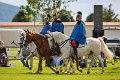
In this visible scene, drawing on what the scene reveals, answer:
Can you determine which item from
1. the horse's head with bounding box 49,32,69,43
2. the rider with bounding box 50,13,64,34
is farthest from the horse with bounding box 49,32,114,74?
the rider with bounding box 50,13,64,34

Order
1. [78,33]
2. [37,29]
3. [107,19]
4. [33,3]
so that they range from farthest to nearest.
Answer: [107,19] < [37,29] < [33,3] < [78,33]

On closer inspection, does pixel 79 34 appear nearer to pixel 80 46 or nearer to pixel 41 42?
pixel 80 46

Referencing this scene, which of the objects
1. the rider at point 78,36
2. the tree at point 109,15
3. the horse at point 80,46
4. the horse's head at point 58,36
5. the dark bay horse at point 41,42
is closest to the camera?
the rider at point 78,36

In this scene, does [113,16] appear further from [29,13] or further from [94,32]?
[94,32]

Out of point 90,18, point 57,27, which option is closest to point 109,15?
point 90,18

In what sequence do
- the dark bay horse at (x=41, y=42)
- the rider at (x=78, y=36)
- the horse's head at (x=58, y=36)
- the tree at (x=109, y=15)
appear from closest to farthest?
the rider at (x=78, y=36)
the horse's head at (x=58, y=36)
the dark bay horse at (x=41, y=42)
the tree at (x=109, y=15)

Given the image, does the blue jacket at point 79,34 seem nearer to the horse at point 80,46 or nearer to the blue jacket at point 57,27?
the horse at point 80,46

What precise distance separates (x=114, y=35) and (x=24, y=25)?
4656cm

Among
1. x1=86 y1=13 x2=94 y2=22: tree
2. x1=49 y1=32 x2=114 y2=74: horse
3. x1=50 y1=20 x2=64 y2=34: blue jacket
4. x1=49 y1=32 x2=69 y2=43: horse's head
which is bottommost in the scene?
x1=86 y1=13 x2=94 y2=22: tree

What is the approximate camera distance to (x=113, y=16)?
470 ft

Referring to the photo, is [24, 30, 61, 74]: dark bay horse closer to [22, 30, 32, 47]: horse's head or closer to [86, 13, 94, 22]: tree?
[22, 30, 32, 47]: horse's head

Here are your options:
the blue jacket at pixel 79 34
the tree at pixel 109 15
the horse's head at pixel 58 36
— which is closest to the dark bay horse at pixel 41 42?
the horse's head at pixel 58 36

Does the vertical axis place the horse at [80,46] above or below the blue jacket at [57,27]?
below

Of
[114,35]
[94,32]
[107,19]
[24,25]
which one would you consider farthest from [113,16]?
[94,32]
